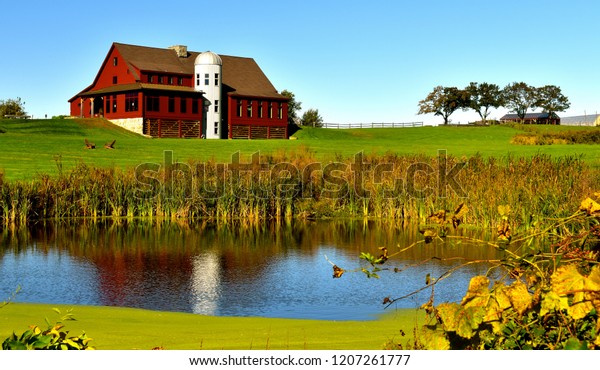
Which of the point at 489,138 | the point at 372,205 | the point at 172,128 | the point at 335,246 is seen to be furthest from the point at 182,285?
the point at 489,138

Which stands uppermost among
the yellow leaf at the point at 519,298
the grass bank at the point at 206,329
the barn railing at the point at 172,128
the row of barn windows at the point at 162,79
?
the row of barn windows at the point at 162,79

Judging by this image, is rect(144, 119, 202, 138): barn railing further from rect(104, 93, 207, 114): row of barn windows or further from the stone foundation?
rect(104, 93, 207, 114): row of barn windows

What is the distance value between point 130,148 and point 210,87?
24.2m

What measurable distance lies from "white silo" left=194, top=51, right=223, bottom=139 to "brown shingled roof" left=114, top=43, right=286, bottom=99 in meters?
1.54

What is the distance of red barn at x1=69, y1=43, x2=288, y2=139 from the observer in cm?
6806

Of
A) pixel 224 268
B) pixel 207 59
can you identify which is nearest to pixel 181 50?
pixel 207 59

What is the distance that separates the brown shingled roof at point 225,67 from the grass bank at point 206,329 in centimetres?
5936

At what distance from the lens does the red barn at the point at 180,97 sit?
223ft

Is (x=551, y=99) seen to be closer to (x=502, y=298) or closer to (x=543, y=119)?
(x=543, y=119)

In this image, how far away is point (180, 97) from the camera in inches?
2749

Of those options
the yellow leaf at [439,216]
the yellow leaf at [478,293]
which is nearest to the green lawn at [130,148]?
the yellow leaf at [439,216]

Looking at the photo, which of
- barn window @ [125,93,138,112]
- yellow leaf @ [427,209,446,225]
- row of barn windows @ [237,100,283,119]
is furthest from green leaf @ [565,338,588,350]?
row of barn windows @ [237,100,283,119]

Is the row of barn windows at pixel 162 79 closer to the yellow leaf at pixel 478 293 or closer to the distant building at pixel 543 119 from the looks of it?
the yellow leaf at pixel 478 293

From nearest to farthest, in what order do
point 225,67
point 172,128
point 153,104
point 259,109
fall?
point 153,104, point 172,128, point 259,109, point 225,67
